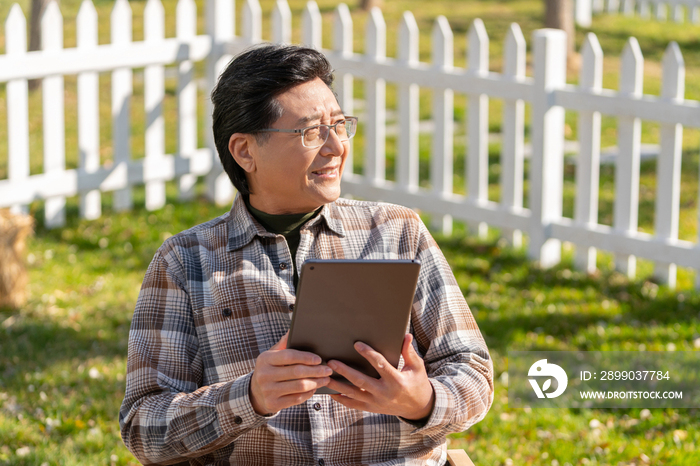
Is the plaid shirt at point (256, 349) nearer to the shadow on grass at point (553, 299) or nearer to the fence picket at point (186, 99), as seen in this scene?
the shadow on grass at point (553, 299)

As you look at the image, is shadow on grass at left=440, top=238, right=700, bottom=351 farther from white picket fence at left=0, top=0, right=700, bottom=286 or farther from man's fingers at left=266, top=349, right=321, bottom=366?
man's fingers at left=266, top=349, right=321, bottom=366

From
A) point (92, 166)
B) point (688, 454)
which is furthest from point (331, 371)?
point (92, 166)

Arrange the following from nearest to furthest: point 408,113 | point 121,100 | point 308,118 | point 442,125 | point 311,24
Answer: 1. point 308,118
2. point 442,125
3. point 408,113
4. point 121,100
5. point 311,24

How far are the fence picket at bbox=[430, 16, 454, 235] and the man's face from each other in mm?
3638

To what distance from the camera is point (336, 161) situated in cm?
220

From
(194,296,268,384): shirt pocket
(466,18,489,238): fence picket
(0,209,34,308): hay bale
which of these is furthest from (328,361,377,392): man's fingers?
(466,18,489,238): fence picket

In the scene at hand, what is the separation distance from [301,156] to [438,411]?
0.67m

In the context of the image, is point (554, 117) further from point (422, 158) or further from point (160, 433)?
point (160, 433)

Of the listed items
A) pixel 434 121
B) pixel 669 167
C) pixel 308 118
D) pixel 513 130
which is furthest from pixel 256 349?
pixel 434 121

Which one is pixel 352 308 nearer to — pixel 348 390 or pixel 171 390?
pixel 348 390

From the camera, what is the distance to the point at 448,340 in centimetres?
213

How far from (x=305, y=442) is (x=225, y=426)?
0.80ft

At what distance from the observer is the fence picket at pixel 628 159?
5035 millimetres

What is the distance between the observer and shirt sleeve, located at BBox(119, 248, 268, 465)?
6.23 ft
